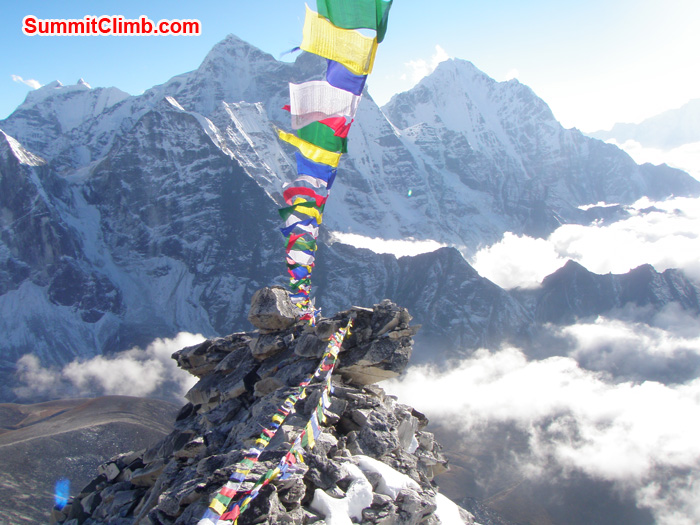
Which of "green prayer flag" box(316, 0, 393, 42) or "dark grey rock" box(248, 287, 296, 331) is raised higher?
"green prayer flag" box(316, 0, 393, 42)

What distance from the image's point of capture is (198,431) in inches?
814

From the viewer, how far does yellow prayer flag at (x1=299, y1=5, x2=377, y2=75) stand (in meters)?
11.1

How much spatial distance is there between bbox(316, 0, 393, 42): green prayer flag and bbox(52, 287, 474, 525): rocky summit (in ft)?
34.5

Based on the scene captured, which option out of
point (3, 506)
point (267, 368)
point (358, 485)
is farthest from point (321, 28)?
point (3, 506)

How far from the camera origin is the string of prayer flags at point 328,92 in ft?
35.9

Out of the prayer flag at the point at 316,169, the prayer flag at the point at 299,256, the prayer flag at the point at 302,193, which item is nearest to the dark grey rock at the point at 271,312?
the prayer flag at the point at 299,256

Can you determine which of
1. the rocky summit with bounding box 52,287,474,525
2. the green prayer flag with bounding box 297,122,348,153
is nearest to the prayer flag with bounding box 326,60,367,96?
the green prayer flag with bounding box 297,122,348,153

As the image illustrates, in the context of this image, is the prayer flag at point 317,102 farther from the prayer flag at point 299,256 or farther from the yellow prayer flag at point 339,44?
the prayer flag at point 299,256

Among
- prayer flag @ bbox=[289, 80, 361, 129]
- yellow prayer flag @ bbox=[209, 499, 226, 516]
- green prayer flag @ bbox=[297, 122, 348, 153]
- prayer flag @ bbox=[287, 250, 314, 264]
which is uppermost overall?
prayer flag @ bbox=[289, 80, 361, 129]

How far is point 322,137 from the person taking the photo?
551 inches

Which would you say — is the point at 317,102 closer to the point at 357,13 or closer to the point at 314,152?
the point at 314,152

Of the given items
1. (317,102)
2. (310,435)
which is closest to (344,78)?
(317,102)

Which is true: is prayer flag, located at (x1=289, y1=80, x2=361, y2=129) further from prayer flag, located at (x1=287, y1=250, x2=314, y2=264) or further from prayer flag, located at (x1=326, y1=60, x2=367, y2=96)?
prayer flag, located at (x1=287, y1=250, x2=314, y2=264)

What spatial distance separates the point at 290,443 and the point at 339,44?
1029cm
